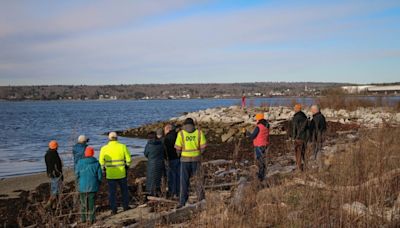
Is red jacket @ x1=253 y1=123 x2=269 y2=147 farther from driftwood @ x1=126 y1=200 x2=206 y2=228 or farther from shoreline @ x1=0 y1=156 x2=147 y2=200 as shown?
shoreline @ x1=0 y1=156 x2=147 y2=200

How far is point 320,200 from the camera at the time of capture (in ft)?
22.6

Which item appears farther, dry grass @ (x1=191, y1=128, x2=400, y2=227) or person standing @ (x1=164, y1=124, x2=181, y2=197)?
person standing @ (x1=164, y1=124, x2=181, y2=197)

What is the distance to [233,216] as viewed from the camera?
6.29 m

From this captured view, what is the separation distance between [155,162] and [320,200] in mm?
4437

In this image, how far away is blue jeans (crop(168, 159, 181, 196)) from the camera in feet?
34.6

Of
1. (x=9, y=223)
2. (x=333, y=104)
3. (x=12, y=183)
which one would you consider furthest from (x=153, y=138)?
(x=333, y=104)

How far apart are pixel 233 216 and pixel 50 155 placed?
538 centimetres

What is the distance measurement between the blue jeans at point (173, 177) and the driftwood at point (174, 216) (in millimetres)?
2542

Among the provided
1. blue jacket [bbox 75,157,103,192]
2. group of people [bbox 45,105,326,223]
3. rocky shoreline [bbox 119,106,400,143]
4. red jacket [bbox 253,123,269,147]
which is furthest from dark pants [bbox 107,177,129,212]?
rocky shoreline [bbox 119,106,400,143]

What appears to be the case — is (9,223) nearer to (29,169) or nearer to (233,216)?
(233,216)

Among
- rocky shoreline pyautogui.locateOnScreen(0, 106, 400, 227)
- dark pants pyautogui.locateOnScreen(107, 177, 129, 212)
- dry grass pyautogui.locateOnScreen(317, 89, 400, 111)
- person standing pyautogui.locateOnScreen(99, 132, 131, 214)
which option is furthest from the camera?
dry grass pyautogui.locateOnScreen(317, 89, 400, 111)

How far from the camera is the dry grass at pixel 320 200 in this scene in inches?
237

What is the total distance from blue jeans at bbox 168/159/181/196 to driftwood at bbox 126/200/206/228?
254 centimetres

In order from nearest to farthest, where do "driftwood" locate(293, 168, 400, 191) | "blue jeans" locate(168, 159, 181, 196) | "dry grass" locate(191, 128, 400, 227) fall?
1. "dry grass" locate(191, 128, 400, 227)
2. "driftwood" locate(293, 168, 400, 191)
3. "blue jeans" locate(168, 159, 181, 196)
